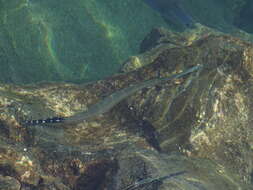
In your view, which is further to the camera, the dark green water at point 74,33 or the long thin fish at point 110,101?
the dark green water at point 74,33

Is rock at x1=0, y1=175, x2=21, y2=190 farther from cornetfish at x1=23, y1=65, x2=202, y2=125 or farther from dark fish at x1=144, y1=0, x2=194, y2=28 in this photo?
dark fish at x1=144, y1=0, x2=194, y2=28

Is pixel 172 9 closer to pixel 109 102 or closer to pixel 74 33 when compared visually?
pixel 74 33

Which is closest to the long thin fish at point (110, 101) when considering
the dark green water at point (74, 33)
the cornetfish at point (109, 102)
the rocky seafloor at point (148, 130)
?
the cornetfish at point (109, 102)

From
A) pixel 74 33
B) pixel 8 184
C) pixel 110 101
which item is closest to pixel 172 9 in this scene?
pixel 74 33

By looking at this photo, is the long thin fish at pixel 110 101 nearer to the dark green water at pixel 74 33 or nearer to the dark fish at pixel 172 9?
the dark green water at pixel 74 33

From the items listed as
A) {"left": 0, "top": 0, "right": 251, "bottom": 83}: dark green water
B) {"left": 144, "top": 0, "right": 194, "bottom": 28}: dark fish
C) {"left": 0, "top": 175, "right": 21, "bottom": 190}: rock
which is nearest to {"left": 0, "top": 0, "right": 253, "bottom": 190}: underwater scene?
{"left": 0, "top": 175, "right": 21, "bottom": 190}: rock

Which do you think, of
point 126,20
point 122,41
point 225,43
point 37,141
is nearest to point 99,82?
point 37,141

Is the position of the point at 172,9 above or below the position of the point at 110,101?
above

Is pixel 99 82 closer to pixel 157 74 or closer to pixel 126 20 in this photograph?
pixel 157 74
